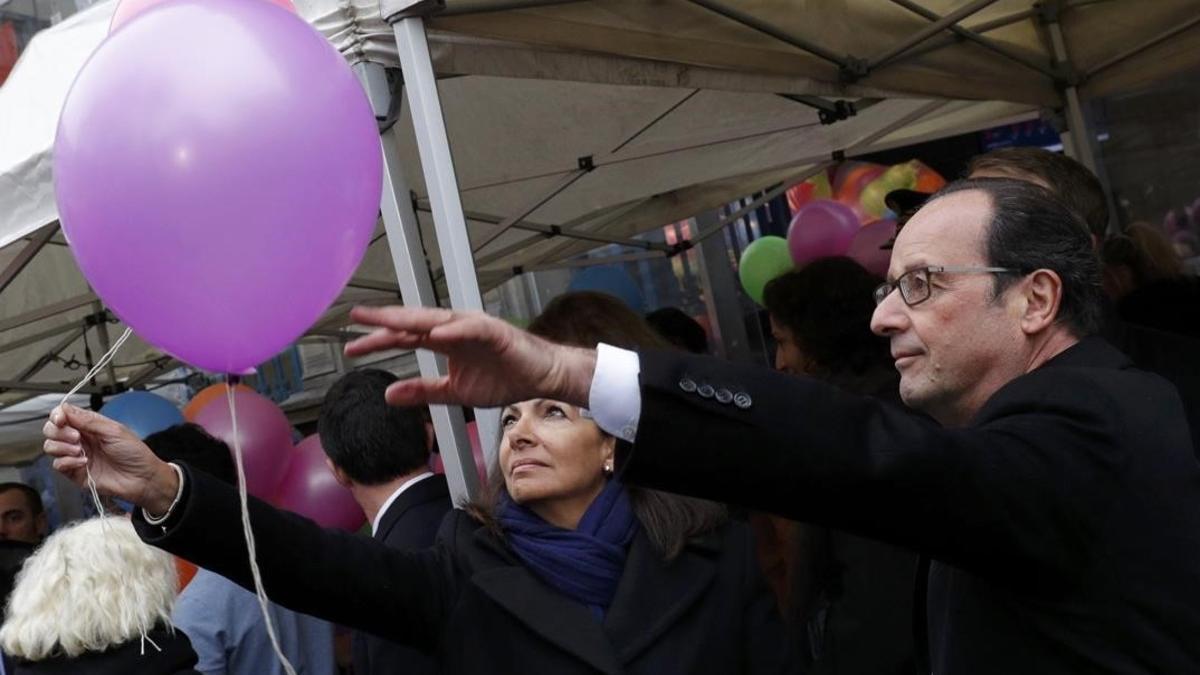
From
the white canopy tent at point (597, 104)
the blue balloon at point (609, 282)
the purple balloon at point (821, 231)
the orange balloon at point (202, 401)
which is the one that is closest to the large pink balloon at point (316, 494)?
the orange balloon at point (202, 401)

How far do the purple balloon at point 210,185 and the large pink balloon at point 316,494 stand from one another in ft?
10.5

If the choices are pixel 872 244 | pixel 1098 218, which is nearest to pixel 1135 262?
pixel 1098 218

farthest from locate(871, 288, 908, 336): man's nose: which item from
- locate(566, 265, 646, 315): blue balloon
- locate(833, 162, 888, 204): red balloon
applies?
locate(833, 162, 888, 204): red balloon

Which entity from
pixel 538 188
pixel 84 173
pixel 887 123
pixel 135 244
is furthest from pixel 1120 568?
pixel 887 123

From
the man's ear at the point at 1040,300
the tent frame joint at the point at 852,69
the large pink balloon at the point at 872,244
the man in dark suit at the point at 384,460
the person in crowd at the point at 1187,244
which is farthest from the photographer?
the person in crowd at the point at 1187,244

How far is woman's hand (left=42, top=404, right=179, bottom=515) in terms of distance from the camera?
7.39ft

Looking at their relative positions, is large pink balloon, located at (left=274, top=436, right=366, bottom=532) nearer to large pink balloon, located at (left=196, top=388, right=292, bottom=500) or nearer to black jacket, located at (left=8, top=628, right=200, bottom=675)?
large pink balloon, located at (left=196, top=388, right=292, bottom=500)

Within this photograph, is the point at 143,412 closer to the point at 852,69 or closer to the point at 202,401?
the point at 202,401

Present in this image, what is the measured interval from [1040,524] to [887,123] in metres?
5.44

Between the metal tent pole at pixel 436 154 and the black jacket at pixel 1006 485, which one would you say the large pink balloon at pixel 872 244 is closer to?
the metal tent pole at pixel 436 154

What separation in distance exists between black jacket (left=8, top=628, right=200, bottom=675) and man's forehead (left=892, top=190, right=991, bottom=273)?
6.21ft

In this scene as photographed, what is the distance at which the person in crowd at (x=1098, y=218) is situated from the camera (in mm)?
3080

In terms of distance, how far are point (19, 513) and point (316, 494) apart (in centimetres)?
195

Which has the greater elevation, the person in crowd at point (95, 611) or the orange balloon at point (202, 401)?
the orange balloon at point (202, 401)
